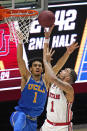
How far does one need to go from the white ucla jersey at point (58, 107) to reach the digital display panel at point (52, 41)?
219 centimetres

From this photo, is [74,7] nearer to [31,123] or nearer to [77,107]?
[77,107]

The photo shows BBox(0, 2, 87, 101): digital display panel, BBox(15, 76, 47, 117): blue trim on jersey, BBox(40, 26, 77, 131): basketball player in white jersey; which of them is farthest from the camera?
BBox(0, 2, 87, 101): digital display panel

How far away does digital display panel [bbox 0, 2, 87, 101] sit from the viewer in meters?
7.25

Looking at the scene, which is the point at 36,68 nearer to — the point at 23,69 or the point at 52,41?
the point at 23,69

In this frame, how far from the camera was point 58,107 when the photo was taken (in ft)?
17.1

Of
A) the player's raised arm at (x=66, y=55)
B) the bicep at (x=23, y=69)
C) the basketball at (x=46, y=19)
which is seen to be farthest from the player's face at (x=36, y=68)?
the basketball at (x=46, y=19)

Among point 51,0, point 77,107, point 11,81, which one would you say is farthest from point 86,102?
point 51,0

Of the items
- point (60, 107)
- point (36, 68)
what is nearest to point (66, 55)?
point (36, 68)

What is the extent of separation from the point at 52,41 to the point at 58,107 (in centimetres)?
246

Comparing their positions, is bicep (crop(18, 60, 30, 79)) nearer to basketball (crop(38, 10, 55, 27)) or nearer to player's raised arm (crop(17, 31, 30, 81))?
player's raised arm (crop(17, 31, 30, 81))

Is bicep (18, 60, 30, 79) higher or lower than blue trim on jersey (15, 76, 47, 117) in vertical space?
higher

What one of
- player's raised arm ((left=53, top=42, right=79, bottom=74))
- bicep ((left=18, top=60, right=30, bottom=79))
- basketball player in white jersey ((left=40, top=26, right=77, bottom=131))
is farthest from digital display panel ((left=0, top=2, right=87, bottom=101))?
basketball player in white jersey ((left=40, top=26, right=77, bottom=131))

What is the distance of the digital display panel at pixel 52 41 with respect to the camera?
7.25 meters

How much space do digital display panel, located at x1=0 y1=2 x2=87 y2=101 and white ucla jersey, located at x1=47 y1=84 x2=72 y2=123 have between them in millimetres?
2187
